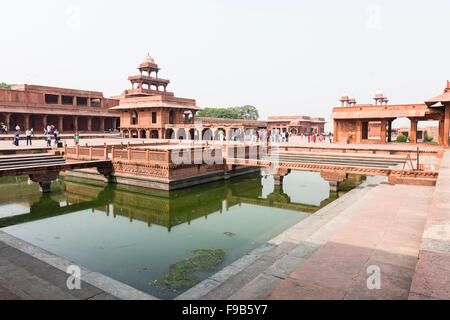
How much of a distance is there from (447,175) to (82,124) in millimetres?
45528

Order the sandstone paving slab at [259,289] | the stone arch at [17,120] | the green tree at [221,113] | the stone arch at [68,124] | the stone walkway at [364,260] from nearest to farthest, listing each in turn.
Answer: the stone walkway at [364,260] < the sandstone paving slab at [259,289] < the stone arch at [17,120] < the stone arch at [68,124] < the green tree at [221,113]

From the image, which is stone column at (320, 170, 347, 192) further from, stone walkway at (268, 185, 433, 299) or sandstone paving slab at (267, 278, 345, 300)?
sandstone paving slab at (267, 278, 345, 300)

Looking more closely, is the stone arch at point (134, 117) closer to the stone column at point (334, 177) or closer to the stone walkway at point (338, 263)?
the stone column at point (334, 177)

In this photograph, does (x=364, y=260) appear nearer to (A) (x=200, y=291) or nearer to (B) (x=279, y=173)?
(A) (x=200, y=291)

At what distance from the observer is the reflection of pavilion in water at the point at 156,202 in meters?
13.4

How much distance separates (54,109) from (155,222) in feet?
109

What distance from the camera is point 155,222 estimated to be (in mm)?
12625

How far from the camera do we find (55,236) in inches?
421

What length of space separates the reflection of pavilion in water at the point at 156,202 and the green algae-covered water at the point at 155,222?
36 millimetres

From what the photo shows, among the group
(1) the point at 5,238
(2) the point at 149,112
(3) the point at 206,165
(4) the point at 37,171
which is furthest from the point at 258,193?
(2) the point at 149,112

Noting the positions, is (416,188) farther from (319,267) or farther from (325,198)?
(319,267)

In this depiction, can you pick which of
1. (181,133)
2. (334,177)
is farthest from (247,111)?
(334,177)

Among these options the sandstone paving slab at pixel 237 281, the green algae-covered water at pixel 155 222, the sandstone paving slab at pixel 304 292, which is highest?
the sandstone paving slab at pixel 304 292

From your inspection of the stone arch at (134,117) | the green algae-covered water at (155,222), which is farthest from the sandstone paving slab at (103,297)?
the stone arch at (134,117)
